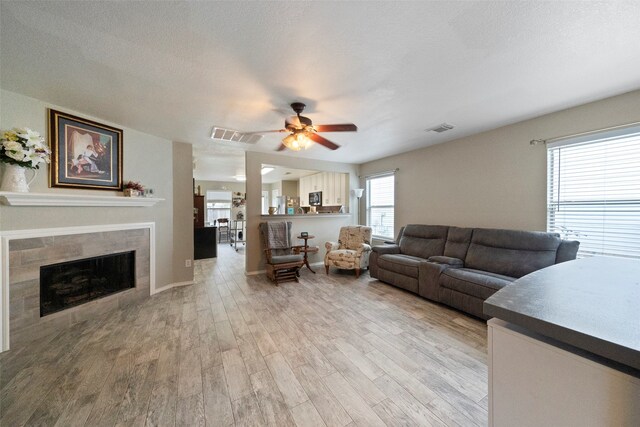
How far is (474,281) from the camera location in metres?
2.58

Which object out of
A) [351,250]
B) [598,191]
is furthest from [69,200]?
[598,191]

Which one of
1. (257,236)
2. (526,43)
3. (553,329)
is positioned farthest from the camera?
(257,236)

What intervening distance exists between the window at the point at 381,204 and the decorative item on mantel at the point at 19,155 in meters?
5.06

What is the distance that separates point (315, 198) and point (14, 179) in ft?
18.2

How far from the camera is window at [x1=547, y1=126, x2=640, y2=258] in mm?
2256

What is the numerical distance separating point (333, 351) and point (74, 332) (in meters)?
2.69

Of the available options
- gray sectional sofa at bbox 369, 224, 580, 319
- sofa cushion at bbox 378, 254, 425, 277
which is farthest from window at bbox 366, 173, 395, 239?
sofa cushion at bbox 378, 254, 425, 277

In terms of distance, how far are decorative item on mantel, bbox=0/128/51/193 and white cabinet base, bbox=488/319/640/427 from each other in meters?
3.62

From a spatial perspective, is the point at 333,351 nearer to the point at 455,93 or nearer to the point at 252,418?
the point at 252,418

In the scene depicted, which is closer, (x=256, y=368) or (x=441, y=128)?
(x=256, y=368)

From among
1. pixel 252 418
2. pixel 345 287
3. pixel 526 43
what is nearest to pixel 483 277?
pixel 345 287

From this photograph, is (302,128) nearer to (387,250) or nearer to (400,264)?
(400,264)

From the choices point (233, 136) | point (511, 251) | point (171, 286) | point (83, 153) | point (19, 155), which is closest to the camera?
point (19, 155)

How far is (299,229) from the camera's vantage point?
4984 mm
